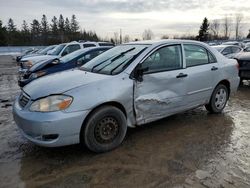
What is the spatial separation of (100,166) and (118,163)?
0.25m

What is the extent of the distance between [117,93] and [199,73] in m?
2.00

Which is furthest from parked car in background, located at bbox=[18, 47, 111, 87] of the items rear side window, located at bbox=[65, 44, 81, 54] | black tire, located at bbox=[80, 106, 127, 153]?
Result: rear side window, located at bbox=[65, 44, 81, 54]

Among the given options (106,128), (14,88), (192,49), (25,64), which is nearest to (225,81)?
(192,49)

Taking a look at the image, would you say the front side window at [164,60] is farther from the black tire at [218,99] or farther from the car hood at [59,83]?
the black tire at [218,99]

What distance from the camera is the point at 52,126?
3447 mm

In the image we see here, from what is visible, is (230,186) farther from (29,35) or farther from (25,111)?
(29,35)

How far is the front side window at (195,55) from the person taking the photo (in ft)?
16.5

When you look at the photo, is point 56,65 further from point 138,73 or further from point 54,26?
point 54,26

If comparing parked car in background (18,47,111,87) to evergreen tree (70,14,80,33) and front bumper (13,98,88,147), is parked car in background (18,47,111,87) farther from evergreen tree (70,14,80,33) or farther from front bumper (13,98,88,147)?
evergreen tree (70,14,80,33)

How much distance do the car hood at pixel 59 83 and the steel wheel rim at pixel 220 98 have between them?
2868 mm

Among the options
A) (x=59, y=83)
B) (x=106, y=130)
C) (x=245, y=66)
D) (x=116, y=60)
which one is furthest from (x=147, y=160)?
(x=245, y=66)

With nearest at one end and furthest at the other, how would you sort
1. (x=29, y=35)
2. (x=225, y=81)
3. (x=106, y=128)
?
(x=106, y=128), (x=225, y=81), (x=29, y=35)

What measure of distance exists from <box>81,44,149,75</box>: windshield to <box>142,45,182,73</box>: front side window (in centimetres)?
23

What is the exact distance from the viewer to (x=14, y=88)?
9938mm
